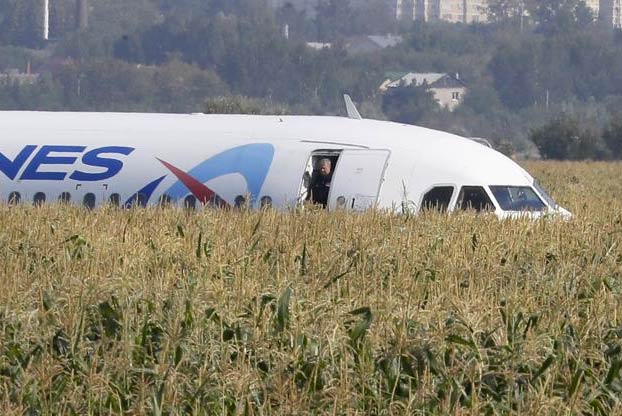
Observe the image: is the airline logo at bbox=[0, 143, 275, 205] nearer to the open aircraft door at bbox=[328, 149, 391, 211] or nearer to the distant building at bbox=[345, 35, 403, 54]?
Answer: the open aircraft door at bbox=[328, 149, 391, 211]

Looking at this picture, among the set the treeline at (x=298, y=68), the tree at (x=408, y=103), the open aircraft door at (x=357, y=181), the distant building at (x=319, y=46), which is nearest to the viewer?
the open aircraft door at (x=357, y=181)

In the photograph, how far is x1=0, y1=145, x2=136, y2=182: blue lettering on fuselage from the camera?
24453 millimetres

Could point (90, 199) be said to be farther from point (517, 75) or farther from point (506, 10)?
point (506, 10)

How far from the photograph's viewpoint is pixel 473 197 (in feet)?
78.7

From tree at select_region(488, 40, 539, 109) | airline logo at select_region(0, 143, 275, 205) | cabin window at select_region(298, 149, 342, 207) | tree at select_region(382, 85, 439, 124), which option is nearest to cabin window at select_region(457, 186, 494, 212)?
cabin window at select_region(298, 149, 342, 207)

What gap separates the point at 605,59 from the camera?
433 ft

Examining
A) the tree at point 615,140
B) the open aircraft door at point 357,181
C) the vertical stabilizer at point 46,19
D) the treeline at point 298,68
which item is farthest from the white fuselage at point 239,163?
the vertical stabilizer at point 46,19

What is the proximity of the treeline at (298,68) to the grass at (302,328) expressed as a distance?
262ft

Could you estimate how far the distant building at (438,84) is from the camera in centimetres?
12211

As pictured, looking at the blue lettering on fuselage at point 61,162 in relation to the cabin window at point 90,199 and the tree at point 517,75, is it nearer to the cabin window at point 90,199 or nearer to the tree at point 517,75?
the cabin window at point 90,199

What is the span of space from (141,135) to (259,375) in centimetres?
1451

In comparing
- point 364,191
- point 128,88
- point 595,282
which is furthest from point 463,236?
point 128,88

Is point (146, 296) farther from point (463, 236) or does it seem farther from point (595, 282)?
point (463, 236)

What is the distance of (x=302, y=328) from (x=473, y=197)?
12614 millimetres
